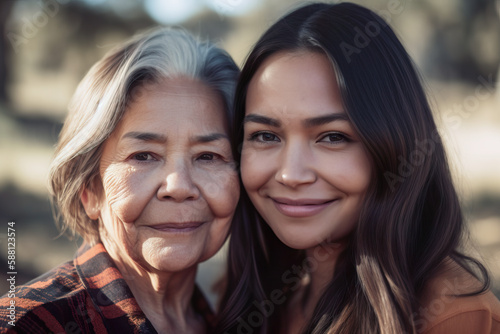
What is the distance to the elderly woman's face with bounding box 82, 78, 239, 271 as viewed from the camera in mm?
2053

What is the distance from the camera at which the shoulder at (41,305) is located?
174cm

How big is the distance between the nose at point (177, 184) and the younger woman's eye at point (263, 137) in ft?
1.14

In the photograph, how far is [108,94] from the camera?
2104mm

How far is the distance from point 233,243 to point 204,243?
0.42m

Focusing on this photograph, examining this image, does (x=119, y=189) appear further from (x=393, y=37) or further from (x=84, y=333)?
(x=393, y=37)

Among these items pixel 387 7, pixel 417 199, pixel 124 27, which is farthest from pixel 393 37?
pixel 124 27

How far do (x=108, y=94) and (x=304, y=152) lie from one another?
3.00 feet

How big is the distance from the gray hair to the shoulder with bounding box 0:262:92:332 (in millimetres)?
430

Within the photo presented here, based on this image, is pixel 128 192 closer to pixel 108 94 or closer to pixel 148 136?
pixel 148 136

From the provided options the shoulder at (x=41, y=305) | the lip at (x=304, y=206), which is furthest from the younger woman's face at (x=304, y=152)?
Result: the shoulder at (x=41, y=305)

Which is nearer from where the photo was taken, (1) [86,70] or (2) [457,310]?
(2) [457,310]

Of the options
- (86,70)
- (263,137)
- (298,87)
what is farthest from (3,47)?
(298,87)

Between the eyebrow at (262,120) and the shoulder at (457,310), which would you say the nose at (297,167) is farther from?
the shoulder at (457,310)

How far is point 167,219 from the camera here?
207 cm
